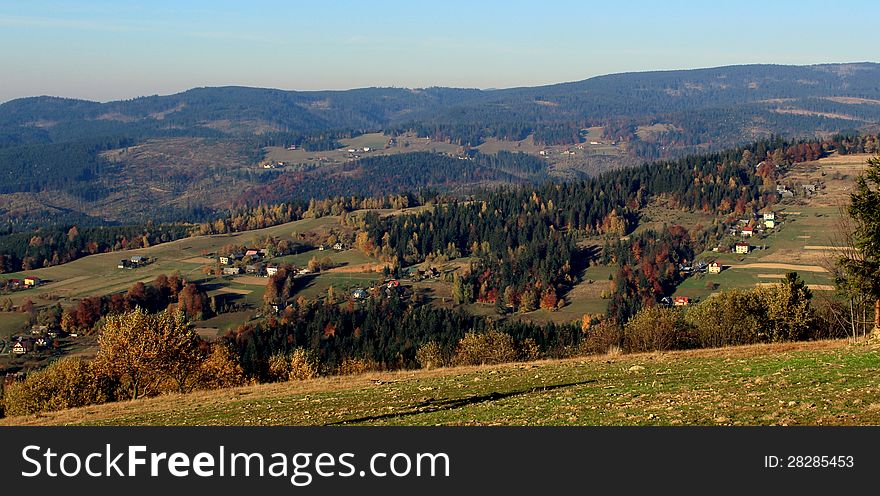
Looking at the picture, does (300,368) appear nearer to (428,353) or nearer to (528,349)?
(428,353)

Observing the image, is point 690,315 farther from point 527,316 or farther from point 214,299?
point 214,299

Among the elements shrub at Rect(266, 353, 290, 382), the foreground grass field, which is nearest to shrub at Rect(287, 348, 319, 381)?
shrub at Rect(266, 353, 290, 382)

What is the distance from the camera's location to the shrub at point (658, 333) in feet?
236

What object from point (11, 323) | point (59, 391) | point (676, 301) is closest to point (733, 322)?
point (59, 391)

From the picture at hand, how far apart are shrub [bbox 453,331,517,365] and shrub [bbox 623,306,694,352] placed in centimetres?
1223

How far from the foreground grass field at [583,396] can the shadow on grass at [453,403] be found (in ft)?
0.18

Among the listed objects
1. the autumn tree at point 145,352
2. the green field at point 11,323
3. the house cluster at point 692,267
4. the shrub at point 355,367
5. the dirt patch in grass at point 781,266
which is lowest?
the green field at point 11,323

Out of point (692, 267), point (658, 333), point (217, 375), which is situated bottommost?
point (692, 267)

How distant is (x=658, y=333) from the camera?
2975 inches

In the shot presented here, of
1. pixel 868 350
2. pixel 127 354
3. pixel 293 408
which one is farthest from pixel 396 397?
pixel 127 354

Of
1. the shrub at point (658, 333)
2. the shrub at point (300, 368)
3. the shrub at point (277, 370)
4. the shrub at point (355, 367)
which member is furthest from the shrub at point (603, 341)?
the shrub at point (277, 370)

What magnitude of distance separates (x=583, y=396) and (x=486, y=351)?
58668 millimetres

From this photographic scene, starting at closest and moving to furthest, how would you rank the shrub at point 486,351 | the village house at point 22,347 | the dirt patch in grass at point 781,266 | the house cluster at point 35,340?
the shrub at point 486,351 < the village house at point 22,347 < the house cluster at point 35,340 < the dirt patch in grass at point 781,266

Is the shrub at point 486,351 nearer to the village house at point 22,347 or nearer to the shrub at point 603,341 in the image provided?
the shrub at point 603,341
